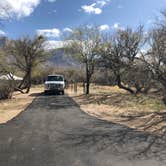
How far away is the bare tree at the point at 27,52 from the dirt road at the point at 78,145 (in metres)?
36.1

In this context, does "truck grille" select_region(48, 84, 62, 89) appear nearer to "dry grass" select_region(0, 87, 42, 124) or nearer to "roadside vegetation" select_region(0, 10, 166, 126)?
"roadside vegetation" select_region(0, 10, 166, 126)

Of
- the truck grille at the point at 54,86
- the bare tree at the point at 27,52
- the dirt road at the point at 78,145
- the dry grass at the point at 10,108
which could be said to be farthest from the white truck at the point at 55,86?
the dirt road at the point at 78,145

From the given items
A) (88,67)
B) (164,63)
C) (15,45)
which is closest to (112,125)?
(164,63)

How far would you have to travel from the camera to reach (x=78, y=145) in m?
11.4

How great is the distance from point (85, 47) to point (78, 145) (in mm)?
34819

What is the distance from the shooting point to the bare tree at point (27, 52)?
51656 millimetres

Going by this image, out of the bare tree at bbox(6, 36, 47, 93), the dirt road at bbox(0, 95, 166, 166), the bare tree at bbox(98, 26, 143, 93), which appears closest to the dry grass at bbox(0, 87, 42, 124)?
the dirt road at bbox(0, 95, 166, 166)

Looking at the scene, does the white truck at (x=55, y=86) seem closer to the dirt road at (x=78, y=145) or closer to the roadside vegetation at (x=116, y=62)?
the roadside vegetation at (x=116, y=62)

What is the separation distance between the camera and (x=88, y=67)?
46156 mm

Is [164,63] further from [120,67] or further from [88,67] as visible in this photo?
[88,67]

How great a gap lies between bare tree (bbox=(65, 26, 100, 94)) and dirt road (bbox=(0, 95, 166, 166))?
93.2 ft

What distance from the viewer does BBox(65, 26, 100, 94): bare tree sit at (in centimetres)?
4488

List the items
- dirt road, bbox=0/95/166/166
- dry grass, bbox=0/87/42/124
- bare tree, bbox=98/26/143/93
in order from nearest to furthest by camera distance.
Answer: dirt road, bbox=0/95/166/166
dry grass, bbox=0/87/42/124
bare tree, bbox=98/26/143/93

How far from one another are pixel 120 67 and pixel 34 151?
96.3 ft
